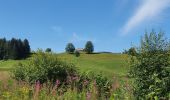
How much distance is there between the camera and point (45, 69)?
2102 centimetres

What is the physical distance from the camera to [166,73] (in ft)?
43.1

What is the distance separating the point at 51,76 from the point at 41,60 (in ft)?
3.40

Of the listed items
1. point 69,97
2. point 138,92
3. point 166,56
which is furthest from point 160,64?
point 69,97

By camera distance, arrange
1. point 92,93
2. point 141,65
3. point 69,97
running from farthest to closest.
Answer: point 141,65 → point 69,97 → point 92,93

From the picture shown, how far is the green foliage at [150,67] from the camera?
494 inches

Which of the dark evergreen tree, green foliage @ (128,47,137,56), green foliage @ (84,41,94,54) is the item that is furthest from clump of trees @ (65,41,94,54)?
green foliage @ (128,47,137,56)

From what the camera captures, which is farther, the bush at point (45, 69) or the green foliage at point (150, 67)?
the bush at point (45, 69)

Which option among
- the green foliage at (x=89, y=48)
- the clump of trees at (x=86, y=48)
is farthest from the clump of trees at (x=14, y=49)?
the green foliage at (x=89, y=48)

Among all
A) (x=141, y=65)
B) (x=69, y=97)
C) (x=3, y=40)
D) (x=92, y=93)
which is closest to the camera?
(x=92, y=93)

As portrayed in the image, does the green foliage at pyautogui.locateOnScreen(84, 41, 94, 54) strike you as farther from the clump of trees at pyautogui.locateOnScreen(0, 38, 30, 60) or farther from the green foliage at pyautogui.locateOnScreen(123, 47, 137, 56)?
the green foliage at pyautogui.locateOnScreen(123, 47, 137, 56)

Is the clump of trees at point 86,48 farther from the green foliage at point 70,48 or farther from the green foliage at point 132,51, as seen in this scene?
the green foliage at point 132,51

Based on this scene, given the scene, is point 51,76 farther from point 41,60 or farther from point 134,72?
point 134,72

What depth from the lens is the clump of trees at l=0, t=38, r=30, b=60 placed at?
145 meters

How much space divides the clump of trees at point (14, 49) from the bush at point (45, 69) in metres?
121
